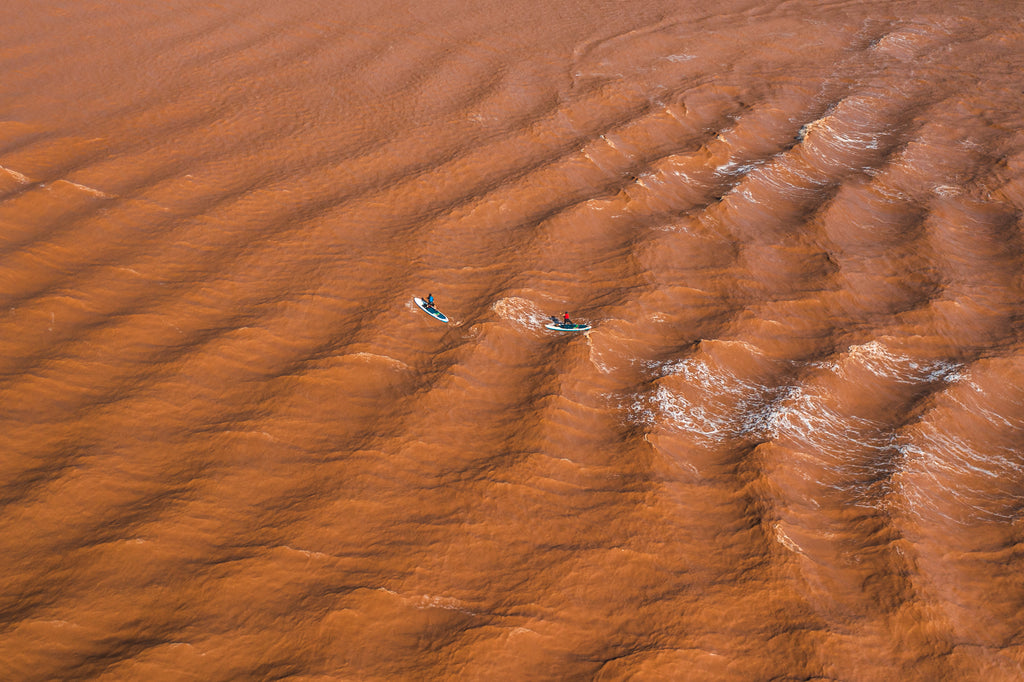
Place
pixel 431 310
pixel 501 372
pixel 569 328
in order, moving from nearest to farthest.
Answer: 1. pixel 501 372
2. pixel 569 328
3. pixel 431 310

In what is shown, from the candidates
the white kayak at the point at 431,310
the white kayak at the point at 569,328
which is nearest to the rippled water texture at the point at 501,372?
the white kayak at the point at 431,310

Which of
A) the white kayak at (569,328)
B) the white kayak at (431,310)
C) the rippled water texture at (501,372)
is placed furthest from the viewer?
the white kayak at (431,310)

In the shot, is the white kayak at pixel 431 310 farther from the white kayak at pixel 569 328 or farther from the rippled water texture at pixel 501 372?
the white kayak at pixel 569 328

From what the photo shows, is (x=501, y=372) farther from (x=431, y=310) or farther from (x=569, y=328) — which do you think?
(x=431, y=310)

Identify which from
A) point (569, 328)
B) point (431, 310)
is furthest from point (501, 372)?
point (431, 310)

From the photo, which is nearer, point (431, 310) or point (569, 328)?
point (569, 328)

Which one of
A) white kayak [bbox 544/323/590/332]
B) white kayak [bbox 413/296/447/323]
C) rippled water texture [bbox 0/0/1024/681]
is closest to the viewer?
rippled water texture [bbox 0/0/1024/681]

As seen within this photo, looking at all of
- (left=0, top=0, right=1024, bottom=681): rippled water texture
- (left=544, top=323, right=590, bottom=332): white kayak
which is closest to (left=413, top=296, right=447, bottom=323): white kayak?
(left=0, top=0, right=1024, bottom=681): rippled water texture

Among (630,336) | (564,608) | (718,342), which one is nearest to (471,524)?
(564,608)

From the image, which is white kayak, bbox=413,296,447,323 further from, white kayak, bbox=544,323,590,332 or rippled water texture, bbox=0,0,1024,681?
white kayak, bbox=544,323,590,332
